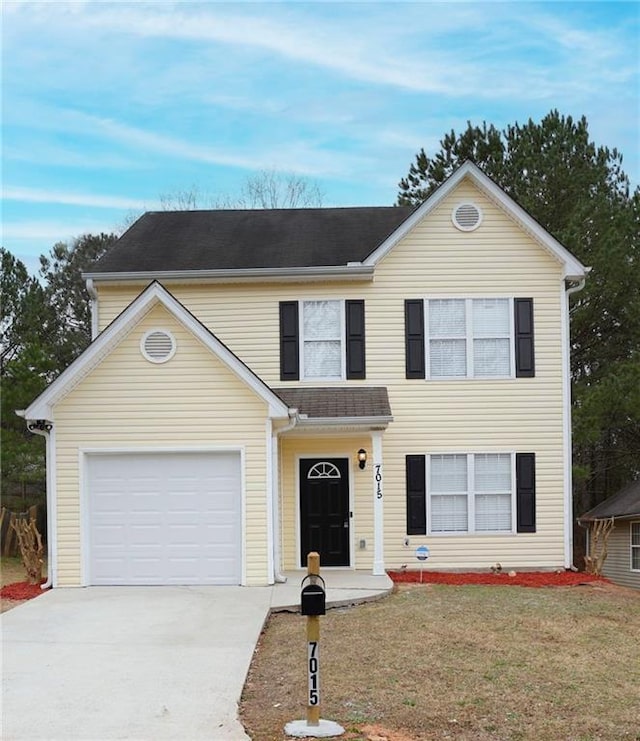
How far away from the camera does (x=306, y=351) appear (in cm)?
1530

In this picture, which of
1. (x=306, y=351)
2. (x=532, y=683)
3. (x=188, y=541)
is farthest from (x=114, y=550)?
(x=532, y=683)

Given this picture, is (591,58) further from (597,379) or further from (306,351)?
(597,379)

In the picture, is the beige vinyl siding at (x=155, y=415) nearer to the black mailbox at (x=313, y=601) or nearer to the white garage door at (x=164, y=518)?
the white garage door at (x=164, y=518)

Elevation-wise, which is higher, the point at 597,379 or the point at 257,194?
the point at 257,194

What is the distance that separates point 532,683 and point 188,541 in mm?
6902

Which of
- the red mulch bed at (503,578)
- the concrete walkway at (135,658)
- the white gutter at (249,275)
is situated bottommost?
the red mulch bed at (503,578)

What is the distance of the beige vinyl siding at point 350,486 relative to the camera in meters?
14.8

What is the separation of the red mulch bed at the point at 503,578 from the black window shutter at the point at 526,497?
0.86 metres

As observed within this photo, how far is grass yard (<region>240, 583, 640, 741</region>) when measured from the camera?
6.19 metres

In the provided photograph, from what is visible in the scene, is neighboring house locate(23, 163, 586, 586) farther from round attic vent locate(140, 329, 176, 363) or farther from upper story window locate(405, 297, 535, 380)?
round attic vent locate(140, 329, 176, 363)

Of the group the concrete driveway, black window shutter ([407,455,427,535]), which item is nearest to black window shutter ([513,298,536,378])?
black window shutter ([407,455,427,535])

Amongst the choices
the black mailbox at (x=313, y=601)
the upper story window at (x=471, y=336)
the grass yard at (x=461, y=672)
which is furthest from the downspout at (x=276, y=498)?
the black mailbox at (x=313, y=601)

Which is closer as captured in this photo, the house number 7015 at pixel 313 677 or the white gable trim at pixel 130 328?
the house number 7015 at pixel 313 677

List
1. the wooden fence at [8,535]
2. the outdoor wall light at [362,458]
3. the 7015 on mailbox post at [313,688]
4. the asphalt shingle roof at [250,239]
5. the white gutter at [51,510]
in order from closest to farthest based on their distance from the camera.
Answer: the 7015 on mailbox post at [313,688] → the white gutter at [51,510] → the outdoor wall light at [362,458] → the asphalt shingle roof at [250,239] → the wooden fence at [8,535]
